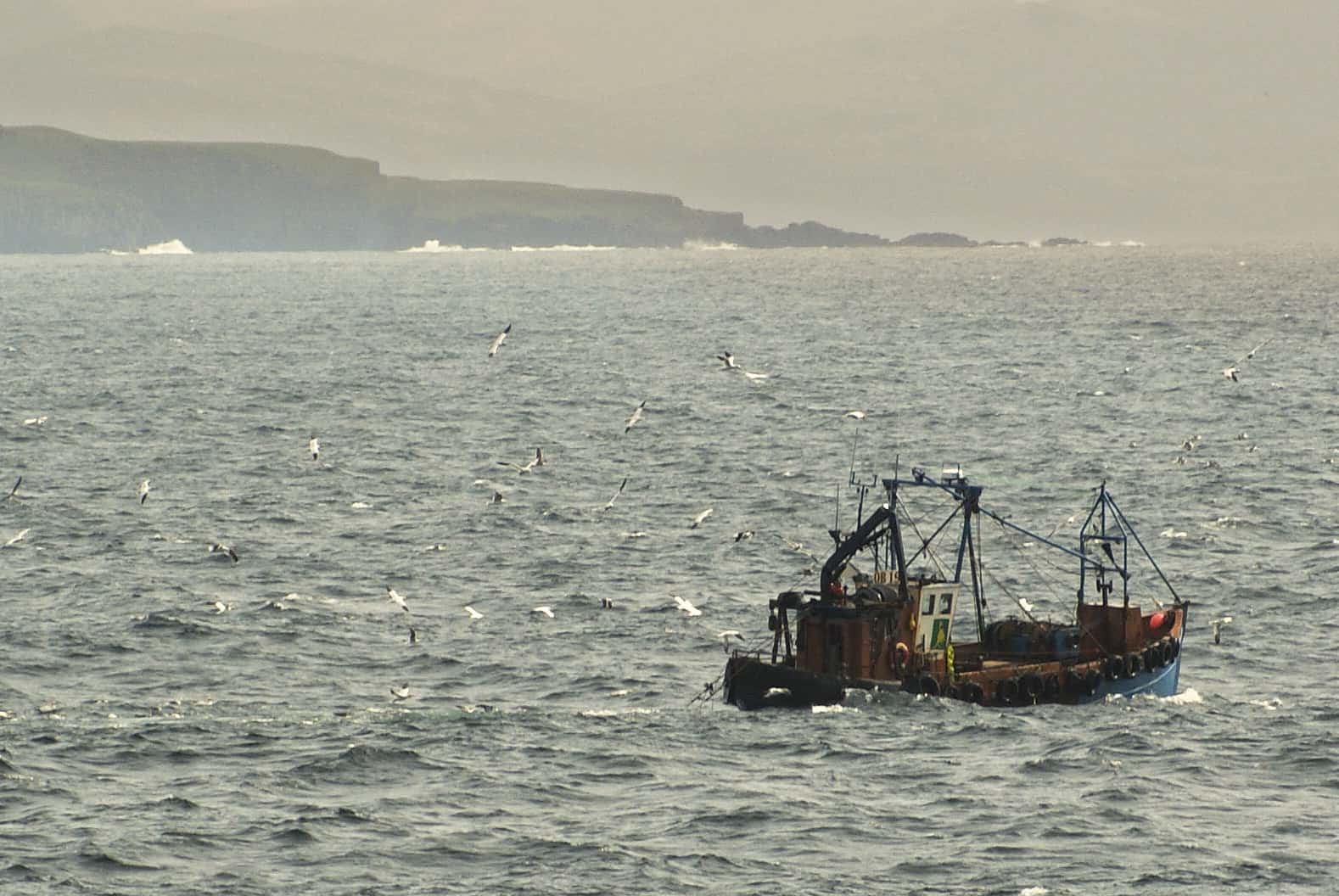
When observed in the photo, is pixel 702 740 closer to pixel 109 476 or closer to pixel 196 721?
pixel 196 721

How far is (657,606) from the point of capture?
66125mm

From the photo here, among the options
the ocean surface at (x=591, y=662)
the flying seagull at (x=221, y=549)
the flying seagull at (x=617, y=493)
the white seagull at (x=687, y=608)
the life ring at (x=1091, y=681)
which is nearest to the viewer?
the ocean surface at (x=591, y=662)

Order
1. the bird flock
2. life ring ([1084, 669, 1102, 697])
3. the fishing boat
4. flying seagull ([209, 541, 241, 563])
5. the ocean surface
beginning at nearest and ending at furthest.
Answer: the ocean surface
the fishing boat
life ring ([1084, 669, 1102, 697])
the bird flock
flying seagull ([209, 541, 241, 563])

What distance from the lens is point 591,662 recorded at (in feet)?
192

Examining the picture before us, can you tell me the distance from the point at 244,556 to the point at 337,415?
156 ft

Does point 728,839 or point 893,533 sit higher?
point 893,533

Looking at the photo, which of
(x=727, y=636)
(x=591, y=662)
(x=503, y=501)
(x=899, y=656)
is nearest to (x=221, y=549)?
(x=503, y=501)

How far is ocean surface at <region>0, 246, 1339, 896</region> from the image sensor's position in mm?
40469

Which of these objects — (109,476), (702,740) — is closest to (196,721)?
(702,740)

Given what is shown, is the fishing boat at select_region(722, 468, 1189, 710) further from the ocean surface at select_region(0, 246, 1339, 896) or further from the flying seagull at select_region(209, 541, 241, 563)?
the flying seagull at select_region(209, 541, 241, 563)

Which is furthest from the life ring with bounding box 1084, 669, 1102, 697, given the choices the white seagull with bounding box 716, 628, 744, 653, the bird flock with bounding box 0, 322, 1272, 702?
the white seagull with bounding box 716, 628, 744, 653

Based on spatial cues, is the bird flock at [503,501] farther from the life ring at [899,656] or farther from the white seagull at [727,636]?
the life ring at [899,656]

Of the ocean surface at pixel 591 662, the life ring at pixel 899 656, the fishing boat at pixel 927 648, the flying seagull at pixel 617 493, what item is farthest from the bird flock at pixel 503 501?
the life ring at pixel 899 656

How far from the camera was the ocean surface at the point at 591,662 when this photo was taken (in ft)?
133
